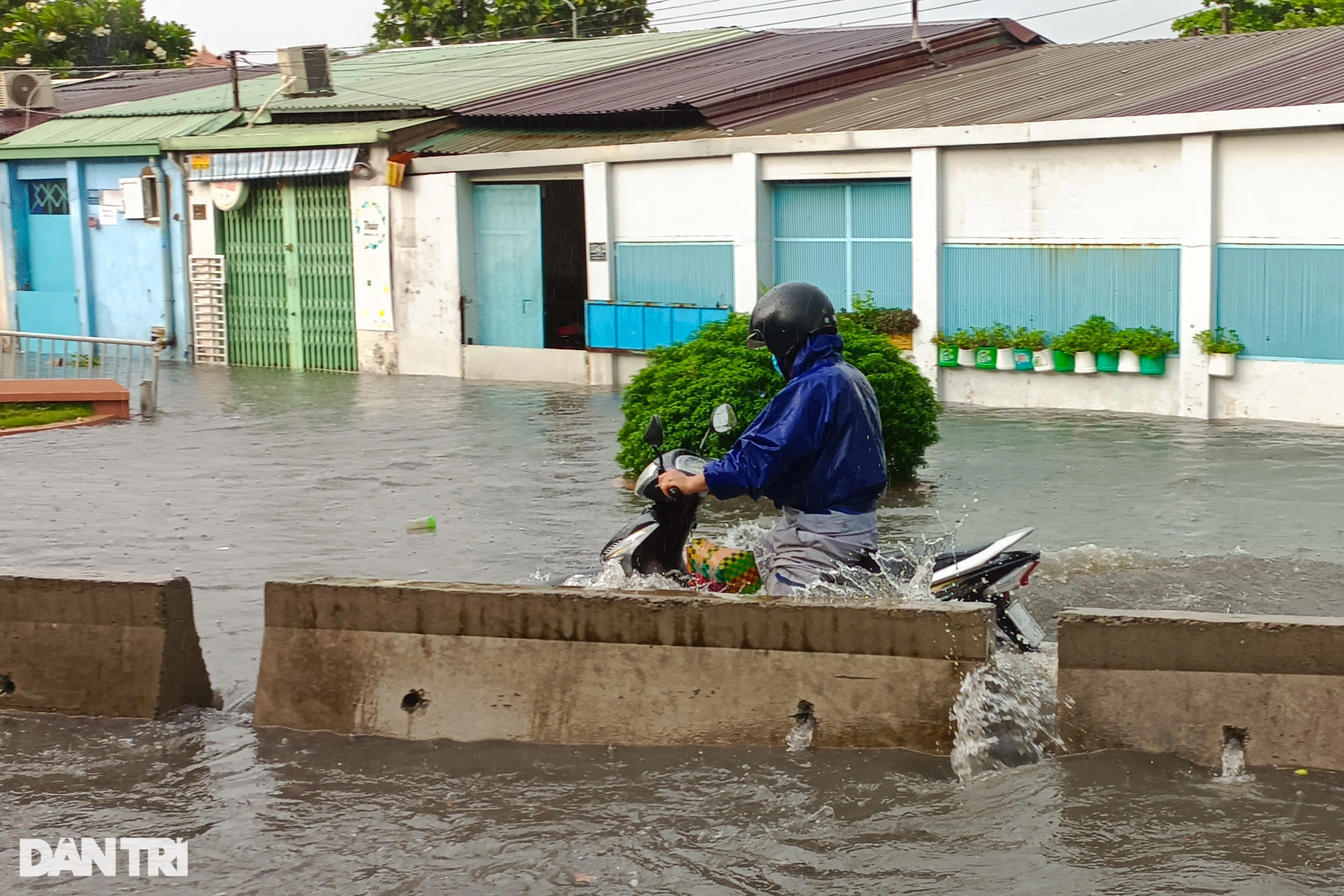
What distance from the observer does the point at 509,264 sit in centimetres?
2170

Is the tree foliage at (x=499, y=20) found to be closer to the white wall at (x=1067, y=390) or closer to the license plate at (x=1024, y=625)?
the white wall at (x=1067, y=390)

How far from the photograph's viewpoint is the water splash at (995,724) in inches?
222

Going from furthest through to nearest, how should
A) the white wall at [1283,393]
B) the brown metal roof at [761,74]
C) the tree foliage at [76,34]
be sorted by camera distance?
1. the tree foliage at [76,34]
2. the brown metal roof at [761,74]
3. the white wall at [1283,393]

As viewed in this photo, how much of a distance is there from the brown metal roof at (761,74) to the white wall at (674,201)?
94 cm

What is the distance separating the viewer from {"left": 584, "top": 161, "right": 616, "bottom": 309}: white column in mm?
20234

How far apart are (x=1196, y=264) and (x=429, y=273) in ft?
34.5

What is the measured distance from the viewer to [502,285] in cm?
2184

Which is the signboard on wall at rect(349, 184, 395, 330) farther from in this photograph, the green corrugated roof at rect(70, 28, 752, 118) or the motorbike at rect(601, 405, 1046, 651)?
the motorbike at rect(601, 405, 1046, 651)

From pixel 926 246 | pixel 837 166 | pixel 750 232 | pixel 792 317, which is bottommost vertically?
pixel 792 317

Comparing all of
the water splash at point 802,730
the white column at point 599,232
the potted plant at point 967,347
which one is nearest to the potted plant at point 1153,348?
the potted plant at point 967,347

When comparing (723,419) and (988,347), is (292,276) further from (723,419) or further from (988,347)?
(723,419)

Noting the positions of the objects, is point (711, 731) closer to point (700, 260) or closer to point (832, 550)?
point (832, 550)

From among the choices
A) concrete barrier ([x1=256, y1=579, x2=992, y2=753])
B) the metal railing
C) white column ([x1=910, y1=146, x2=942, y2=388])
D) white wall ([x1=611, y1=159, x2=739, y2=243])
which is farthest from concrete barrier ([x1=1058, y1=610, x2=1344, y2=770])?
white wall ([x1=611, y1=159, x2=739, y2=243])

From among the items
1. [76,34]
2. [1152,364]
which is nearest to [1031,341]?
[1152,364]
